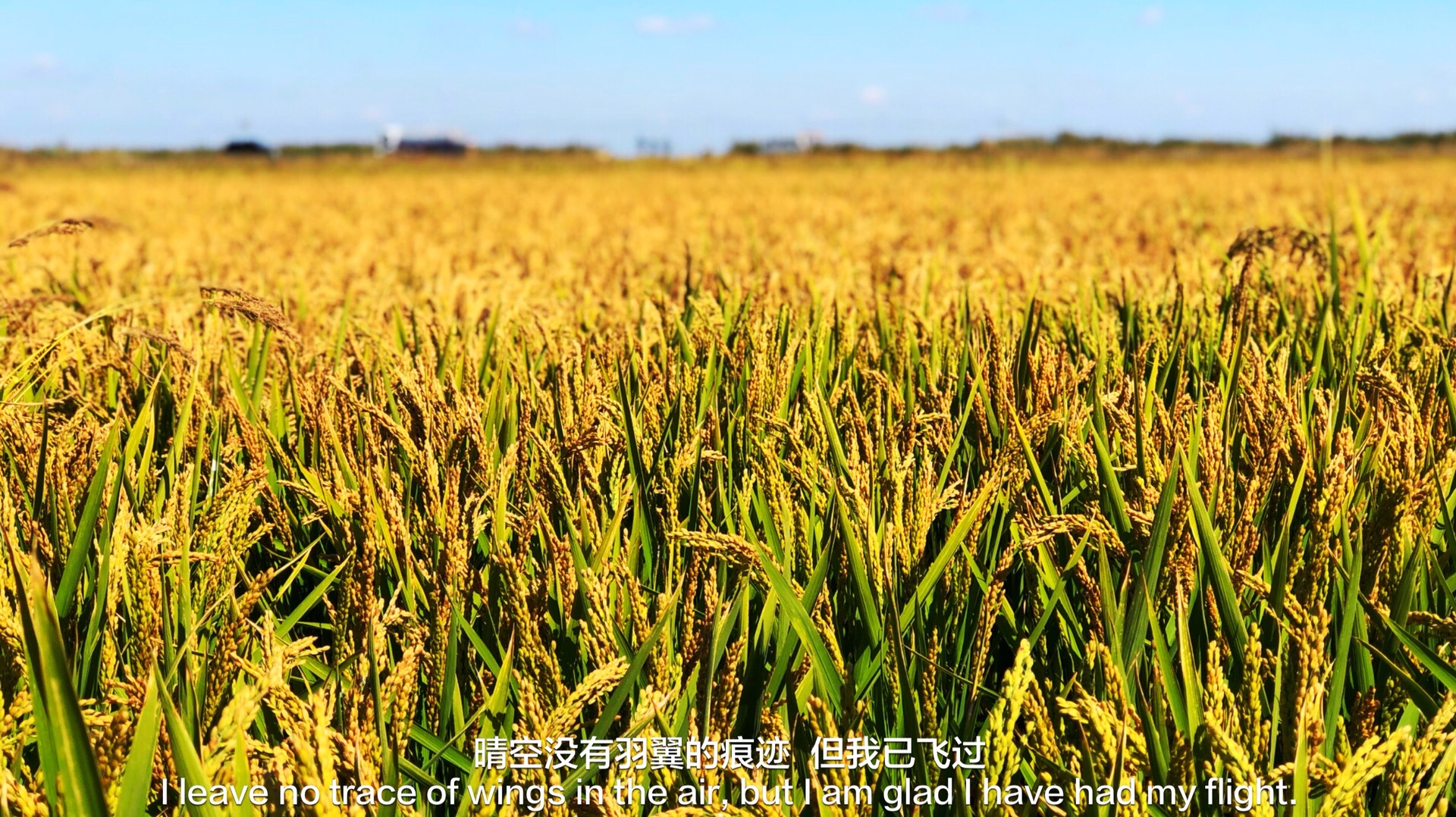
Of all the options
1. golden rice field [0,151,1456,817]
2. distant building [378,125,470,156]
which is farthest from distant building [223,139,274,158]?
golden rice field [0,151,1456,817]

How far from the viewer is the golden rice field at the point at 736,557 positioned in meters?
1.01

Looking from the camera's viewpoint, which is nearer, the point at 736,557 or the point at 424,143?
the point at 736,557

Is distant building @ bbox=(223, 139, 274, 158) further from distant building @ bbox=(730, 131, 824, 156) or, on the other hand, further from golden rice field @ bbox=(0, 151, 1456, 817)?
golden rice field @ bbox=(0, 151, 1456, 817)

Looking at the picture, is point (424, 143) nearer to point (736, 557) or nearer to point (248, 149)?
point (248, 149)

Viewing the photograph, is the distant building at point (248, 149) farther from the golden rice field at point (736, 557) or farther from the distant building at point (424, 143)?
the golden rice field at point (736, 557)

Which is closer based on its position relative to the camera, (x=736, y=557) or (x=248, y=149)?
(x=736, y=557)

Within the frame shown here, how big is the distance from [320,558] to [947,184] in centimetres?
1414

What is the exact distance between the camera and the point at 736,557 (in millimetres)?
1109

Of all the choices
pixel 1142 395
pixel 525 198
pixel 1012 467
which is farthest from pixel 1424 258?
pixel 525 198

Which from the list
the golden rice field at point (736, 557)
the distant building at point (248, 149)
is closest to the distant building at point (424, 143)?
the distant building at point (248, 149)

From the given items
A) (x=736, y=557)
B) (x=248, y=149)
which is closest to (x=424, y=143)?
(x=248, y=149)

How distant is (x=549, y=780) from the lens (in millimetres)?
978

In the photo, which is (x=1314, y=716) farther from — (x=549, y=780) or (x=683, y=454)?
(x=683, y=454)

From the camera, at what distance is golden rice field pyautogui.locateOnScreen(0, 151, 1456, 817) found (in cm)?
101
